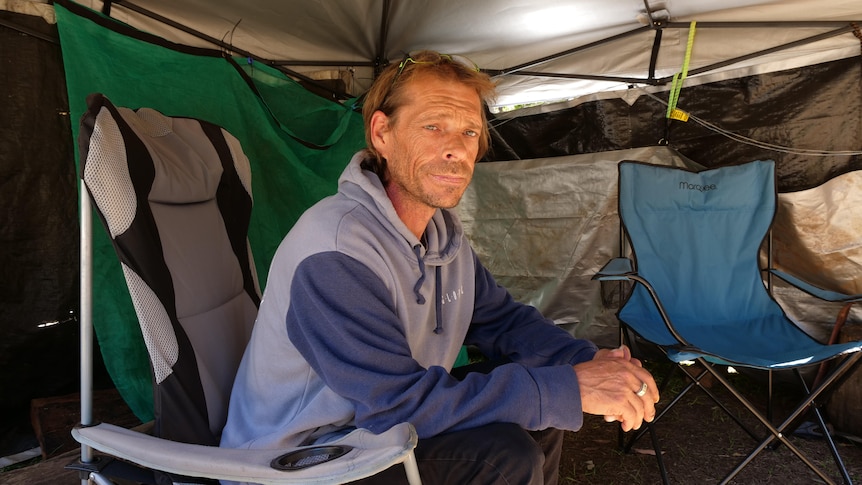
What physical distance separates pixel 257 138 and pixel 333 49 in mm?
978

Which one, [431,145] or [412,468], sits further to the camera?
[431,145]

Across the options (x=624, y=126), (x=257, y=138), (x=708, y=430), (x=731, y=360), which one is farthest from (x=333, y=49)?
(x=708, y=430)

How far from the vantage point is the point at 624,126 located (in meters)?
3.30

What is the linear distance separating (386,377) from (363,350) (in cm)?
6

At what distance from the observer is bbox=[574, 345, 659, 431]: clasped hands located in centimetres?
105

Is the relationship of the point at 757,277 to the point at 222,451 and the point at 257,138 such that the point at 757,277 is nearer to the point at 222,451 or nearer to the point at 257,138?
the point at 257,138

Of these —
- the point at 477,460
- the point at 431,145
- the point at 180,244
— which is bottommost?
the point at 477,460

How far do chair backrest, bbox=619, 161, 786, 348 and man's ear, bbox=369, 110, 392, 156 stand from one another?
5.03 ft

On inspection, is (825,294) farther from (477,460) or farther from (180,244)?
(180,244)

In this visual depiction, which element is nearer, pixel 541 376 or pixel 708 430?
pixel 541 376

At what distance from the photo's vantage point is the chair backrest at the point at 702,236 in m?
2.52

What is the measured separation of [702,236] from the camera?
2678 mm

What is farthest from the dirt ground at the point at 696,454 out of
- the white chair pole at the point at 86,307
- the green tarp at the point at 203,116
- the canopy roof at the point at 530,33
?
the canopy roof at the point at 530,33

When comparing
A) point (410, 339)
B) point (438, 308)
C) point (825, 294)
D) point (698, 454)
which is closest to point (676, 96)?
point (825, 294)
